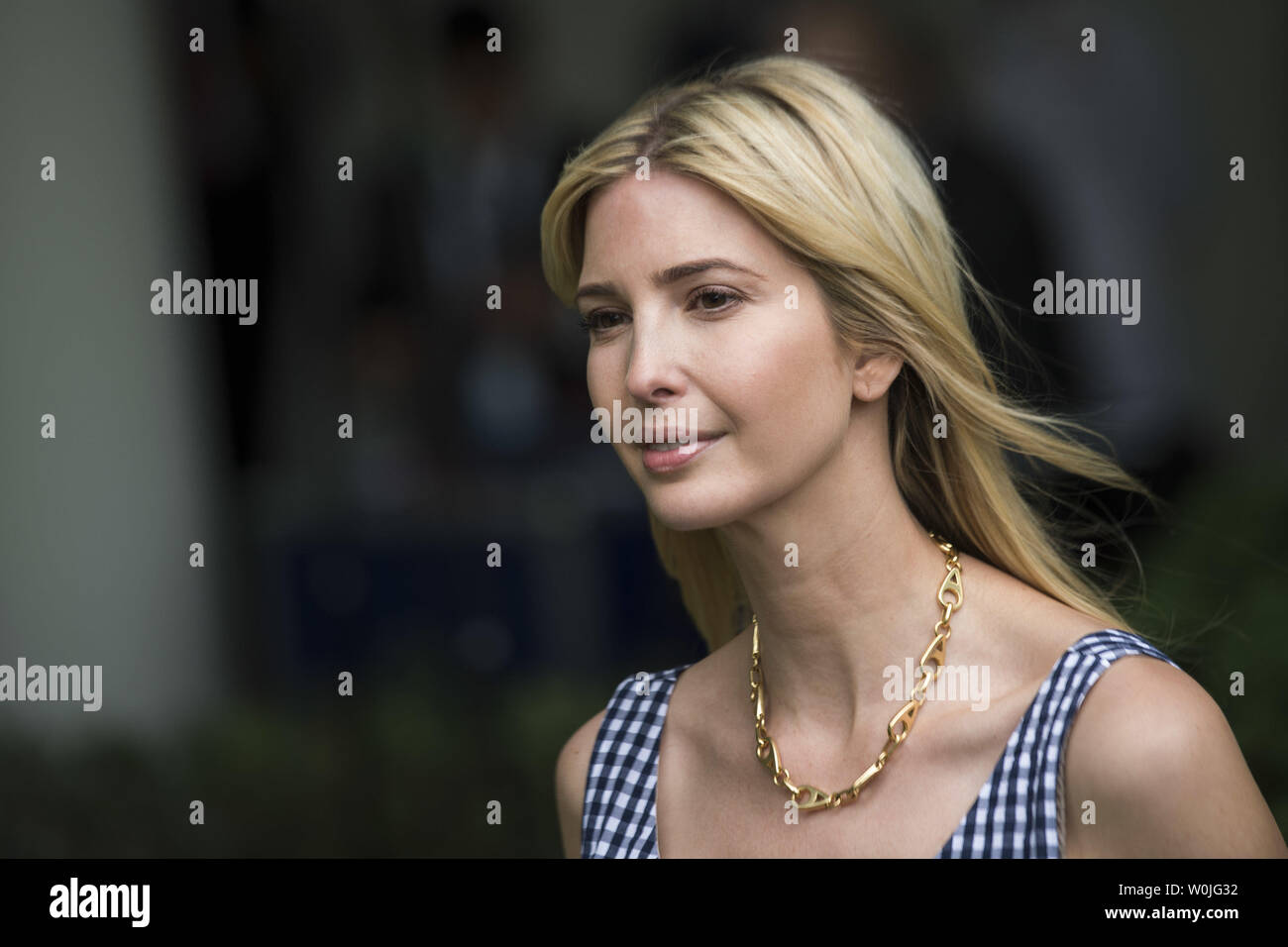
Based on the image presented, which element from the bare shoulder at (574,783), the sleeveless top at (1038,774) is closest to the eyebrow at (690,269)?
the sleeveless top at (1038,774)

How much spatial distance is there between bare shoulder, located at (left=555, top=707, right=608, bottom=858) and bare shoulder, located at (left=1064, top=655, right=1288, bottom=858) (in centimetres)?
101

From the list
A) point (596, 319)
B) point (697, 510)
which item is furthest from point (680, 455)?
point (596, 319)

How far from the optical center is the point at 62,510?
511 cm

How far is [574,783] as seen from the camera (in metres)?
2.86

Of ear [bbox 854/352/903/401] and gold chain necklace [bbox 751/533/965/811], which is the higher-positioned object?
ear [bbox 854/352/903/401]

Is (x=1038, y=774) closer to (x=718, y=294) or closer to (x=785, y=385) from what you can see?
(x=785, y=385)

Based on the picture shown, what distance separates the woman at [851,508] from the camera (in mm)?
2152

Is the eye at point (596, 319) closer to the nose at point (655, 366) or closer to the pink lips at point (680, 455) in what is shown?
the nose at point (655, 366)

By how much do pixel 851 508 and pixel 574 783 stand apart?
82cm

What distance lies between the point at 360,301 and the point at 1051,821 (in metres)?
3.65

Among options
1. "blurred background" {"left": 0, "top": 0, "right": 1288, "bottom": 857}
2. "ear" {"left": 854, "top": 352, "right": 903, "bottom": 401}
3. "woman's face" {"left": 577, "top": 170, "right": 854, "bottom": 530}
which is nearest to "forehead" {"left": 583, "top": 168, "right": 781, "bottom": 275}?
"woman's face" {"left": 577, "top": 170, "right": 854, "bottom": 530}

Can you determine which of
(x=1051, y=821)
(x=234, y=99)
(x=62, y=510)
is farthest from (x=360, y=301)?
(x=1051, y=821)

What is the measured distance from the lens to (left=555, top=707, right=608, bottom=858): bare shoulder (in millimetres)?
2848

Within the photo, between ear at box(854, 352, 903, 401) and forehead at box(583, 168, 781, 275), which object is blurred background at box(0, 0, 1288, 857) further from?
forehead at box(583, 168, 781, 275)
